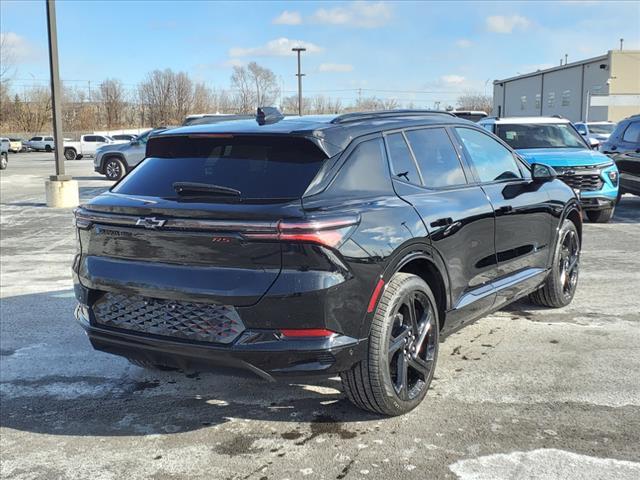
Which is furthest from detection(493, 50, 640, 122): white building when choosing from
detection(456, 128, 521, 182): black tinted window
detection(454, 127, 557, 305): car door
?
detection(456, 128, 521, 182): black tinted window

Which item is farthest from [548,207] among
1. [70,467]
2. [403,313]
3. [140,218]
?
[70,467]

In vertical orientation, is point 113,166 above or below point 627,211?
above

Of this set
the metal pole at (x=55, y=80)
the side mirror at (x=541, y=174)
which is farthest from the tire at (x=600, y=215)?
the metal pole at (x=55, y=80)

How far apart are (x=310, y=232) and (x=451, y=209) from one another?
1.38m

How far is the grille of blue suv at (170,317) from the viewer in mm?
3238

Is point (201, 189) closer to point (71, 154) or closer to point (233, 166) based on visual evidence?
point (233, 166)

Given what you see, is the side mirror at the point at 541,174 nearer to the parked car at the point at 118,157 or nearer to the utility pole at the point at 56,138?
the utility pole at the point at 56,138

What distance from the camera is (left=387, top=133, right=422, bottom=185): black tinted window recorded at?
394 centimetres

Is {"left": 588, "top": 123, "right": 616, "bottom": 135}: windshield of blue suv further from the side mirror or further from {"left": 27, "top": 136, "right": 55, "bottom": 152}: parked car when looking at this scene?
{"left": 27, "top": 136, "right": 55, "bottom": 152}: parked car

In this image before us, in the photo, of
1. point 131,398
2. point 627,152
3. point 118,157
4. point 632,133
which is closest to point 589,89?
point 118,157

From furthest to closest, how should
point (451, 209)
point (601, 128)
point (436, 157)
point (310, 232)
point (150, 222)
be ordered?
point (601, 128) → point (436, 157) → point (451, 209) → point (150, 222) → point (310, 232)

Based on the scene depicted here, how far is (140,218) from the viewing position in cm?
343

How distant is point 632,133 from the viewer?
12.5 m

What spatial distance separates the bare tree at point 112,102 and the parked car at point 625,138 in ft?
251
